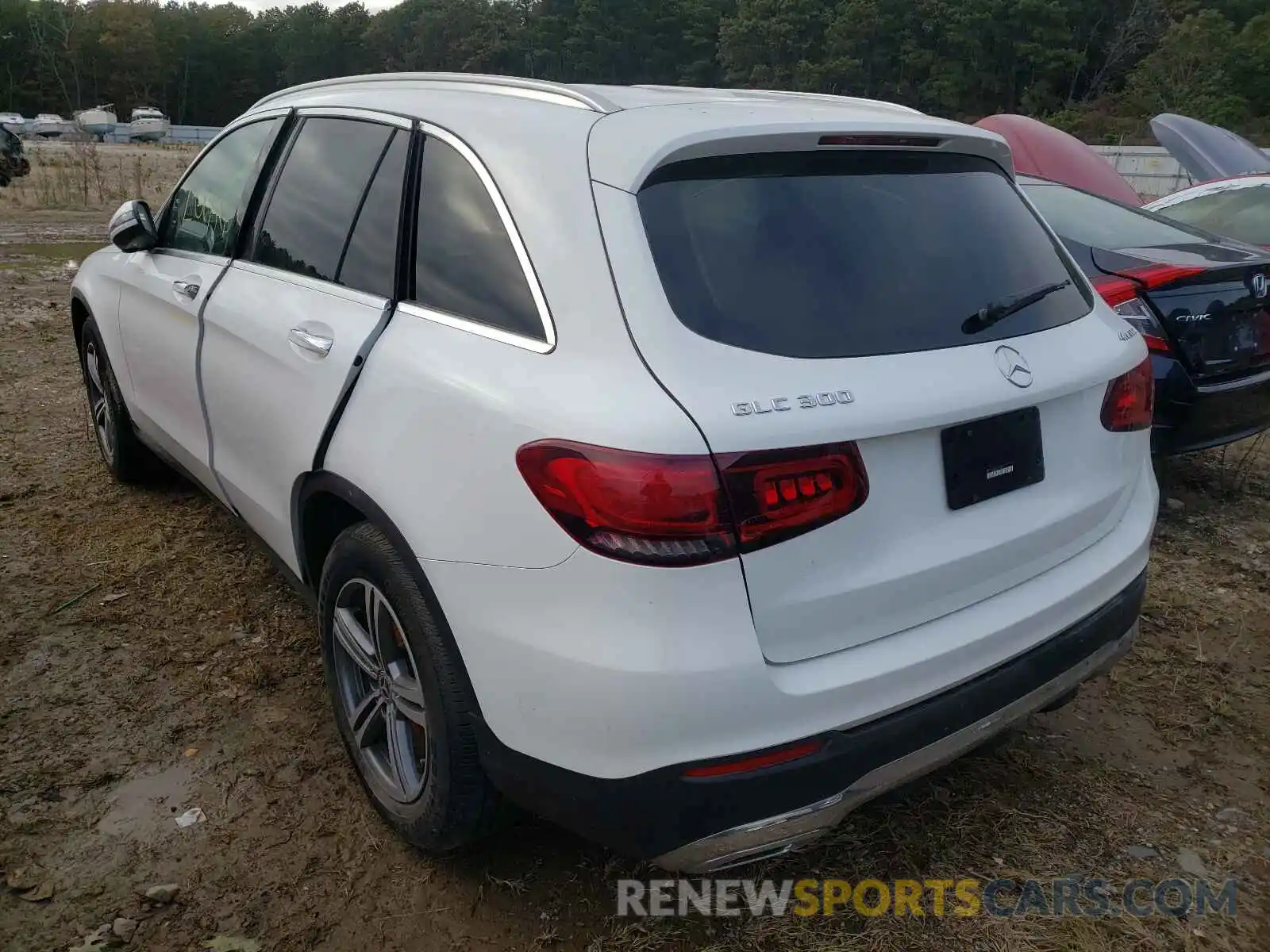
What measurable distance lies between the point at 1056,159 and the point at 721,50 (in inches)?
2744

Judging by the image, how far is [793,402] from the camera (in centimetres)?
Result: 171

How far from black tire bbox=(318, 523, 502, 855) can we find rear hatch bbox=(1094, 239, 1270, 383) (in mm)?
3425

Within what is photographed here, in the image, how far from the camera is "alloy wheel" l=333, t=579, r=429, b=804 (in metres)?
2.25

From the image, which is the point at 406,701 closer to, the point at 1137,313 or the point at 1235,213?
the point at 1137,313

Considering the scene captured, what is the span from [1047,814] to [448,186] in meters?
2.21

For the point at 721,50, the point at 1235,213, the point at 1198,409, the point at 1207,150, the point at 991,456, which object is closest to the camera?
the point at 991,456

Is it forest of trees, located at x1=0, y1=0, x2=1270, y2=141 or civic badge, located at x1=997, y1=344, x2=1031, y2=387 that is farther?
forest of trees, located at x1=0, y1=0, x2=1270, y2=141

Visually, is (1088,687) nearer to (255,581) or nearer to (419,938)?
(419,938)

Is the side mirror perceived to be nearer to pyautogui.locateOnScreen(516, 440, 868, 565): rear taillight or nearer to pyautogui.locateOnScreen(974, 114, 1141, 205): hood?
pyautogui.locateOnScreen(516, 440, 868, 565): rear taillight

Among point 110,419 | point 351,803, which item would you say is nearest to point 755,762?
point 351,803

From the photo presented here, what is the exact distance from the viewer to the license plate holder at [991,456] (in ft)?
6.28

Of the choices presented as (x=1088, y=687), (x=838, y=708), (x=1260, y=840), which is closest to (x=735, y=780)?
(x=838, y=708)

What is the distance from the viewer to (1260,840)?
8.21 feet

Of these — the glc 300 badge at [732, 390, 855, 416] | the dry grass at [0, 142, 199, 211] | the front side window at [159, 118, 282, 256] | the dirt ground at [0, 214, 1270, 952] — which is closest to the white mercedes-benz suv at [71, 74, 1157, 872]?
the glc 300 badge at [732, 390, 855, 416]
